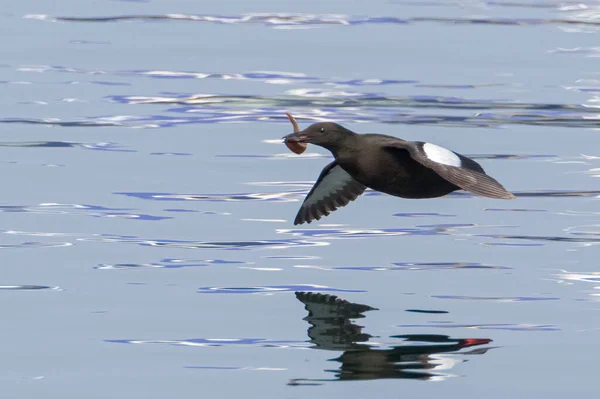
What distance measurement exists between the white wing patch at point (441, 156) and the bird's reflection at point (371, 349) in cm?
91

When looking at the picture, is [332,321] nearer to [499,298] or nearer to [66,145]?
Result: [499,298]

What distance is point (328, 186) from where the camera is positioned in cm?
859

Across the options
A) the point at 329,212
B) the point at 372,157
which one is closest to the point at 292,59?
the point at 329,212

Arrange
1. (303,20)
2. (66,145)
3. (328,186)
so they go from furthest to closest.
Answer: (303,20), (66,145), (328,186)

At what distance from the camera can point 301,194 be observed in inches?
381

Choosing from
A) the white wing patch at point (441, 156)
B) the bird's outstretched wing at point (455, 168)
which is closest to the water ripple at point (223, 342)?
the bird's outstretched wing at point (455, 168)

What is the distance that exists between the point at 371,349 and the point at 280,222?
2.82 m

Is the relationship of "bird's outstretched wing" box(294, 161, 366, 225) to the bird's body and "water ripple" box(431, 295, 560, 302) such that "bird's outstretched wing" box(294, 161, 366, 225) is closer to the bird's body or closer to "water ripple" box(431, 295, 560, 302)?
the bird's body

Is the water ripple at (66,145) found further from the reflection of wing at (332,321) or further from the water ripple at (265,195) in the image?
the reflection of wing at (332,321)

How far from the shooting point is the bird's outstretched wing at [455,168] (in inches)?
272

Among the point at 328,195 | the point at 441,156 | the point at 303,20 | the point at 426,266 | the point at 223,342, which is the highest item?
the point at 303,20

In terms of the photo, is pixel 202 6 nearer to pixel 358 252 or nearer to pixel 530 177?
pixel 530 177

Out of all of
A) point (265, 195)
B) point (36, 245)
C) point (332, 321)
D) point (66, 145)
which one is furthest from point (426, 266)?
point (66, 145)

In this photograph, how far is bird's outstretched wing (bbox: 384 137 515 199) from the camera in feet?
22.7
